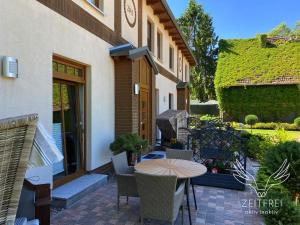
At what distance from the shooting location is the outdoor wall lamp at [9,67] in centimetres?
374

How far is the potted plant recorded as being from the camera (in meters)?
6.54

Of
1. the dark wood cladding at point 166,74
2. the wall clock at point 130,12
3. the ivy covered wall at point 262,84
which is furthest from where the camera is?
the ivy covered wall at point 262,84

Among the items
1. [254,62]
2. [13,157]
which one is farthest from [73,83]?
[254,62]

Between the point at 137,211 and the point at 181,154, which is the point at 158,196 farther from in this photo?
the point at 181,154

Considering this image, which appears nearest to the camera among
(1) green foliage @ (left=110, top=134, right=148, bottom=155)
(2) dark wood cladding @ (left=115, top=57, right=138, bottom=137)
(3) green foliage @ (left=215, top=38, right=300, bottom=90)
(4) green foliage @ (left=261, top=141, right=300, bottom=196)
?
(4) green foliage @ (left=261, top=141, right=300, bottom=196)

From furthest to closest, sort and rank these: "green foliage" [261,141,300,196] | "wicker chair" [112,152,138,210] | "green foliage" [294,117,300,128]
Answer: "green foliage" [294,117,300,128], "green foliage" [261,141,300,196], "wicker chair" [112,152,138,210]

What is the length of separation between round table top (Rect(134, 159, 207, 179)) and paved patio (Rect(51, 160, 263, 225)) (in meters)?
0.80

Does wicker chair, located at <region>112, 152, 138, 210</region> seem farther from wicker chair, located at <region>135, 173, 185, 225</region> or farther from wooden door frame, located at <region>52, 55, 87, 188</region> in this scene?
wooden door frame, located at <region>52, 55, 87, 188</region>

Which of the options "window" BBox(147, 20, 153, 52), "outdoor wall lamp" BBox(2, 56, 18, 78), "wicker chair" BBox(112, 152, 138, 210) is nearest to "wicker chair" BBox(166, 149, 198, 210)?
"wicker chair" BBox(112, 152, 138, 210)

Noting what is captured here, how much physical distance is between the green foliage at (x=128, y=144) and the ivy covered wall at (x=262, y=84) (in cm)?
1761

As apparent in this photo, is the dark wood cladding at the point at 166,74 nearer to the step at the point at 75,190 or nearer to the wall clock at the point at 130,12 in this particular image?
the wall clock at the point at 130,12

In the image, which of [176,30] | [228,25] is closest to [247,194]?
[176,30]

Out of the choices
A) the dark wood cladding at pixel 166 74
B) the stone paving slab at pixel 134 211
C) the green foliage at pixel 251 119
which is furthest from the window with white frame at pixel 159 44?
the green foliage at pixel 251 119

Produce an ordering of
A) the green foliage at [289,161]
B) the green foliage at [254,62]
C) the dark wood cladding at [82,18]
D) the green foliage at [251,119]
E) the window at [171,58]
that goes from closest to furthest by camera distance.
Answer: the green foliage at [289,161] < the dark wood cladding at [82,18] < the window at [171,58] < the green foliage at [251,119] < the green foliage at [254,62]
